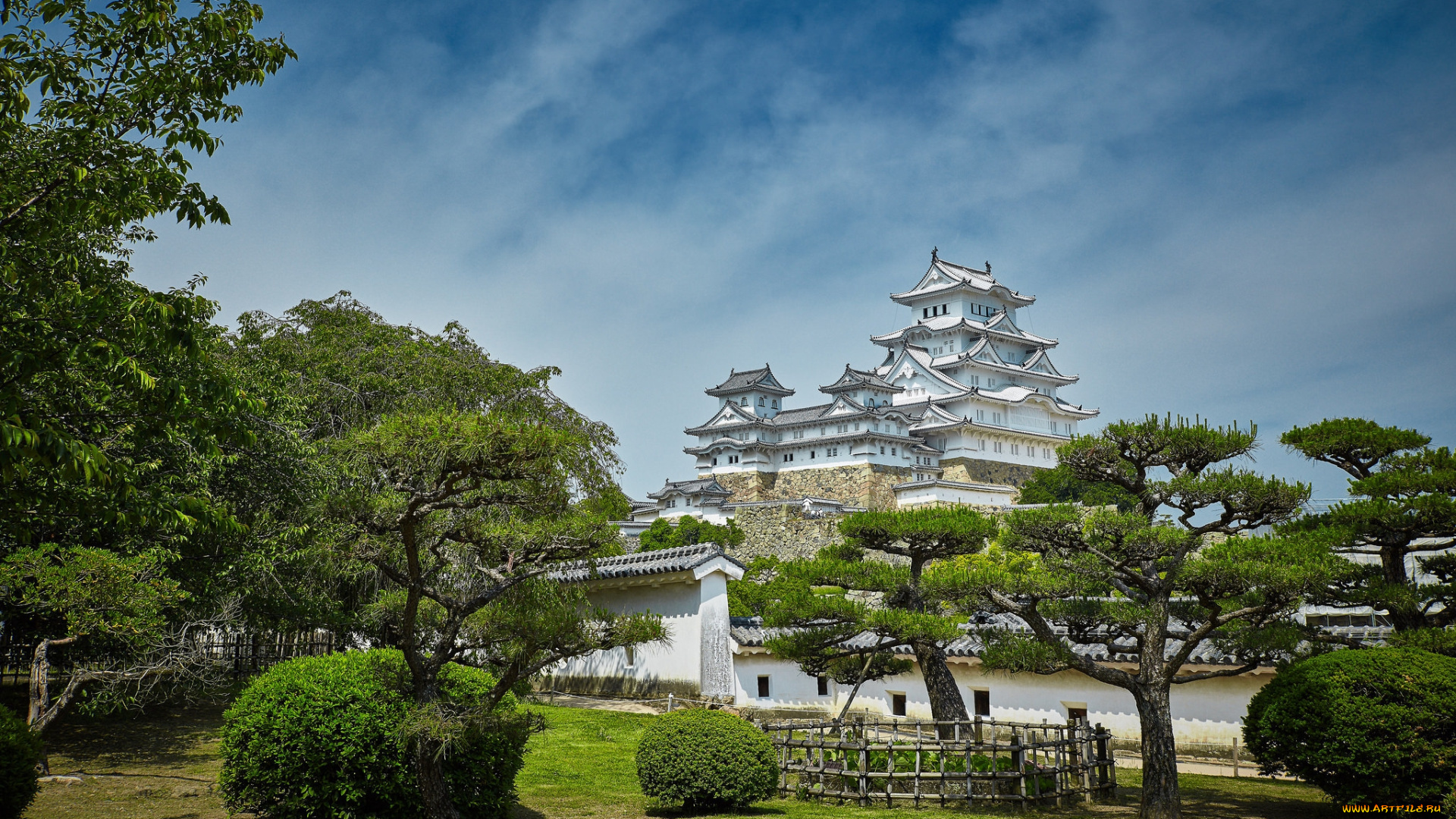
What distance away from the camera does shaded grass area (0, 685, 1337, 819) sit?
9.56 metres

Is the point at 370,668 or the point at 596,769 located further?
the point at 596,769

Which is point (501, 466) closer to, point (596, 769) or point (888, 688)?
point (596, 769)

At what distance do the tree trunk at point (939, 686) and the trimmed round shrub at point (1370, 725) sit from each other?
3.67m

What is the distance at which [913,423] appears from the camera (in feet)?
167

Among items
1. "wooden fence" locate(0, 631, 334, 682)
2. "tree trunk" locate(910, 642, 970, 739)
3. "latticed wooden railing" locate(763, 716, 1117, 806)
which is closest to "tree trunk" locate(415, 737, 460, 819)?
"latticed wooden railing" locate(763, 716, 1117, 806)

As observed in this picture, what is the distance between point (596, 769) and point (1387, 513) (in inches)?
384

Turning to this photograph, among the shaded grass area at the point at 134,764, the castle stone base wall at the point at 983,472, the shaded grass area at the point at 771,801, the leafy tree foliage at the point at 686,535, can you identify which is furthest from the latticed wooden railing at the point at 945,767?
the castle stone base wall at the point at 983,472

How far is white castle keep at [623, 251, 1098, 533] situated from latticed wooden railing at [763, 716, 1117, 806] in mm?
32739

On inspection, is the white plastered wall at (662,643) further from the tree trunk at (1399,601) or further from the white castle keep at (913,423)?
the white castle keep at (913,423)

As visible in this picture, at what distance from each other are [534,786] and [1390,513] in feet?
32.8

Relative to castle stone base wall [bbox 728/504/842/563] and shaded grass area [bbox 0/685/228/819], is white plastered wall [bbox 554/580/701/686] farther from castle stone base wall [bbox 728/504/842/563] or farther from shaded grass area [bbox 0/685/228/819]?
castle stone base wall [bbox 728/504/842/563]

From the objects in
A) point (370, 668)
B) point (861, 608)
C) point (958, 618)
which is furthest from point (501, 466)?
point (958, 618)

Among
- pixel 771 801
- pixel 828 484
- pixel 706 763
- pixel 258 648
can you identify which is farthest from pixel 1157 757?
pixel 828 484

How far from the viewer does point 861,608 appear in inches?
467
